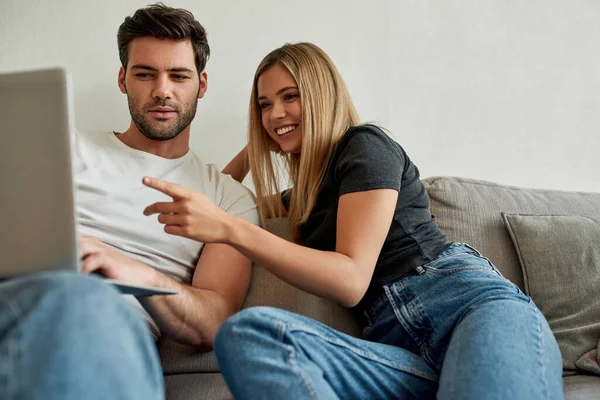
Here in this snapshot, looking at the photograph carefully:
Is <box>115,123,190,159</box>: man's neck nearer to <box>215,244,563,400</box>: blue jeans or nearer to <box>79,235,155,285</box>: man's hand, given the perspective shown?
<box>79,235,155,285</box>: man's hand

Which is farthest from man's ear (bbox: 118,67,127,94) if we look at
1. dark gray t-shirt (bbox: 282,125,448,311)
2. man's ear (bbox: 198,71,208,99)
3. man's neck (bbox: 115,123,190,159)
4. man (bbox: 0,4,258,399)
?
dark gray t-shirt (bbox: 282,125,448,311)

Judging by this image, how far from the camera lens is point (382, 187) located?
133 centimetres

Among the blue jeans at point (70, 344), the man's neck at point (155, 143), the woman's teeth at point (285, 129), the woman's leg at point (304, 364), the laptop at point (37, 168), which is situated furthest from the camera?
the man's neck at point (155, 143)

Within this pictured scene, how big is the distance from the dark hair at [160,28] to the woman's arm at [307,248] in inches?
29.3

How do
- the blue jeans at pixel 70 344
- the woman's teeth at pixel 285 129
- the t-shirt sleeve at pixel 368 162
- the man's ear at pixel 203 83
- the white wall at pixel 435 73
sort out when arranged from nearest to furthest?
1. the blue jeans at pixel 70 344
2. the t-shirt sleeve at pixel 368 162
3. the woman's teeth at pixel 285 129
4. the man's ear at pixel 203 83
5. the white wall at pixel 435 73

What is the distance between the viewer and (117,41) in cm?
192

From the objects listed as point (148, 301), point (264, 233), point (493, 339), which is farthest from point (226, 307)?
point (493, 339)

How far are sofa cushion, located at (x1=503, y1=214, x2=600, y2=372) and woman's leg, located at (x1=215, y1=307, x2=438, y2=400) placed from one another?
1.83ft

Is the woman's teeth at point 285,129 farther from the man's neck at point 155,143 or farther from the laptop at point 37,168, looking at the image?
the laptop at point 37,168

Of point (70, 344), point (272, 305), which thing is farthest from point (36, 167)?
point (272, 305)

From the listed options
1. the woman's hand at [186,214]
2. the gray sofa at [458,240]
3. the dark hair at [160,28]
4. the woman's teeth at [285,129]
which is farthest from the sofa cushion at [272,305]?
the dark hair at [160,28]

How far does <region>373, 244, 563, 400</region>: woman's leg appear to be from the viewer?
3.38 ft

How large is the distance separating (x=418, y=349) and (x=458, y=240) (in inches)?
20.1

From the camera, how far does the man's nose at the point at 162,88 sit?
5.59 feet
